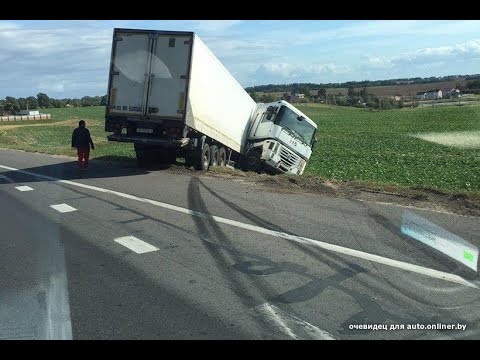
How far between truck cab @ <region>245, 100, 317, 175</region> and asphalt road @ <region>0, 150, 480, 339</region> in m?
6.93

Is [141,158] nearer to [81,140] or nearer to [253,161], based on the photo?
[81,140]

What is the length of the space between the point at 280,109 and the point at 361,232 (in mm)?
10674

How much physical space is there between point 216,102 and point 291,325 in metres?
11.5

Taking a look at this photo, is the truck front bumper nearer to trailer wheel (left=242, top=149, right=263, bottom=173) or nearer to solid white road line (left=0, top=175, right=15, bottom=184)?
solid white road line (left=0, top=175, right=15, bottom=184)

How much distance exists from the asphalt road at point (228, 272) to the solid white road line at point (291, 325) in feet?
0.06

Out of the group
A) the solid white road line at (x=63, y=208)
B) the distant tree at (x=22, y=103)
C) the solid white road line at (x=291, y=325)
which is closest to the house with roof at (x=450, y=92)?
the solid white road line at (x=63, y=208)

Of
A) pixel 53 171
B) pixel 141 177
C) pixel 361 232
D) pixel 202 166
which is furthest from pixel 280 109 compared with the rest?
pixel 361 232

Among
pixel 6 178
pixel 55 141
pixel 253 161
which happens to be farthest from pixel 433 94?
pixel 6 178

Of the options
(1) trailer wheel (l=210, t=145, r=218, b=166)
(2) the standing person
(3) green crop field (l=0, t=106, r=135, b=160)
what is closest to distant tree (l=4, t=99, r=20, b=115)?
(3) green crop field (l=0, t=106, r=135, b=160)

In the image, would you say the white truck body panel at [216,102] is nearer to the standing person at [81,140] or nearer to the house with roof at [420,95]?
the standing person at [81,140]

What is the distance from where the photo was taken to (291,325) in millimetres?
3924

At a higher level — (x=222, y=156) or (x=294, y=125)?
(x=294, y=125)

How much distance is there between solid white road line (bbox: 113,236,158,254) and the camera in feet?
20.3

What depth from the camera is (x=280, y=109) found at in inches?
667
